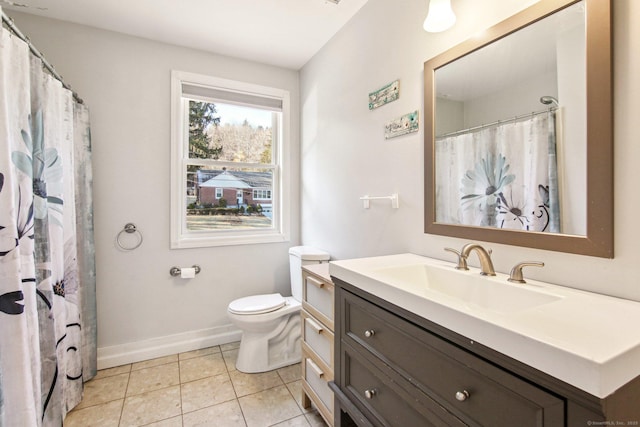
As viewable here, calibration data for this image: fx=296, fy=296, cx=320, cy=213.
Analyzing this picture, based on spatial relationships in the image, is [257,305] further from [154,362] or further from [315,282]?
[154,362]

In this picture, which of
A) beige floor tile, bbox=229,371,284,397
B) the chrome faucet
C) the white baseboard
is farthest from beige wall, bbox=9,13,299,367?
the chrome faucet

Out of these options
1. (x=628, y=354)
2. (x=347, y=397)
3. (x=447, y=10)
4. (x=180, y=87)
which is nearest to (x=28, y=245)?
(x=347, y=397)

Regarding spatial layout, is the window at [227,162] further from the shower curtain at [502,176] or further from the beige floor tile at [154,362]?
the shower curtain at [502,176]

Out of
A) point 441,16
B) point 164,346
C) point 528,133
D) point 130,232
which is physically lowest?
point 164,346

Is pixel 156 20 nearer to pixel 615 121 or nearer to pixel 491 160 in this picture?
pixel 491 160

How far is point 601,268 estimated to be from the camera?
2.94 feet

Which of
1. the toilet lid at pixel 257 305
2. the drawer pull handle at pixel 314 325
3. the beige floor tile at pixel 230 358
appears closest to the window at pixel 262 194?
the toilet lid at pixel 257 305

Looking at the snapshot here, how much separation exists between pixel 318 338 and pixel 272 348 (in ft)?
2.58

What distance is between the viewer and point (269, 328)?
2.15 m

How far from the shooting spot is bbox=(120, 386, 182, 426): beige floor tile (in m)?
1.66

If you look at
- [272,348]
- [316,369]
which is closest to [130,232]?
[272,348]

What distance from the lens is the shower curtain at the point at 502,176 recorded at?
1021mm

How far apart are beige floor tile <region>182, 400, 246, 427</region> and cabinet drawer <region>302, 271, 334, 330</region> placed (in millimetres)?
718

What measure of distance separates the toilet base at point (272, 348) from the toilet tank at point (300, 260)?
0.20 metres
